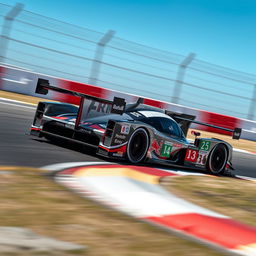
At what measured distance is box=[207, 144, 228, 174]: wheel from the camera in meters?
9.41

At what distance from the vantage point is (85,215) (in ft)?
13.6

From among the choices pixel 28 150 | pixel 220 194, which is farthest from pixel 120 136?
pixel 220 194

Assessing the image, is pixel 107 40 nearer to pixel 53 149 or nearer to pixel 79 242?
pixel 53 149

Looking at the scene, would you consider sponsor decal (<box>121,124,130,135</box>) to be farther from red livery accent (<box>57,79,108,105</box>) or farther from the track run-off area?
red livery accent (<box>57,79,108,105</box>)

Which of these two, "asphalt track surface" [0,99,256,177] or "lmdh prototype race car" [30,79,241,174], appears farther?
"lmdh prototype race car" [30,79,241,174]

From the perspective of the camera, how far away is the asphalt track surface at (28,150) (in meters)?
6.78

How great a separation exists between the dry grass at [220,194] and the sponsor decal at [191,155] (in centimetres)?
116

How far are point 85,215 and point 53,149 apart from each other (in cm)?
404

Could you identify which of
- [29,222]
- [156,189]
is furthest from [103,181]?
[29,222]

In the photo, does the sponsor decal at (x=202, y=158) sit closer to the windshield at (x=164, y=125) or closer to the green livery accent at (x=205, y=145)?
the green livery accent at (x=205, y=145)

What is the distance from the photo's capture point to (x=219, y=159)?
9492 mm

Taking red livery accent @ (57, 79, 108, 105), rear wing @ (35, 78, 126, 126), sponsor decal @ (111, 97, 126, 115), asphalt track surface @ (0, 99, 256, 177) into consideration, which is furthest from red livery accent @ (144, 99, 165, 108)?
sponsor decal @ (111, 97, 126, 115)

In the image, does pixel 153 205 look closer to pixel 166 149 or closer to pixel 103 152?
pixel 103 152

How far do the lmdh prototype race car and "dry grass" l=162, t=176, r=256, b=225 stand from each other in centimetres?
96
